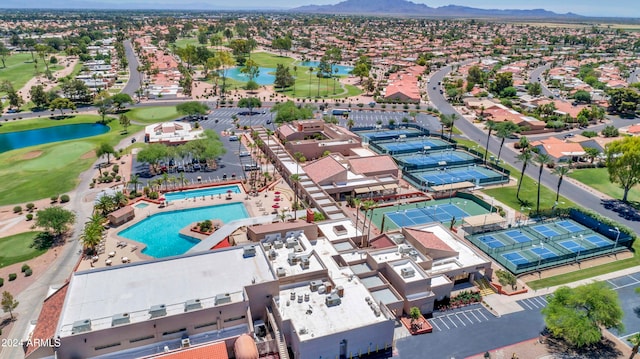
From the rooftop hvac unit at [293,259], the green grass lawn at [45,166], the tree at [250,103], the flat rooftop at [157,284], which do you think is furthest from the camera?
the tree at [250,103]

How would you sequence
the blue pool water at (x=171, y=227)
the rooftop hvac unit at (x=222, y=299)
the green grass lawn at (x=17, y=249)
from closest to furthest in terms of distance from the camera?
the rooftop hvac unit at (x=222, y=299), the green grass lawn at (x=17, y=249), the blue pool water at (x=171, y=227)

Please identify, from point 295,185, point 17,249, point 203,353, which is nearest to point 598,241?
point 295,185

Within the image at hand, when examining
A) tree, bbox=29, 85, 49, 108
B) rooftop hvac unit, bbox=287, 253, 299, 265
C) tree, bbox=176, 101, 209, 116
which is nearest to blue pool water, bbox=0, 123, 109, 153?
tree, bbox=176, 101, 209, 116

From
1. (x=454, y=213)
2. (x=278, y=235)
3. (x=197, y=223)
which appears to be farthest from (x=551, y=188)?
(x=197, y=223)

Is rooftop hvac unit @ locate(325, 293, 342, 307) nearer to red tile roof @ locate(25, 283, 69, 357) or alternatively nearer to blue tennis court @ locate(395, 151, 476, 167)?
red tile roof @ locate(25, 283, 69, 357)

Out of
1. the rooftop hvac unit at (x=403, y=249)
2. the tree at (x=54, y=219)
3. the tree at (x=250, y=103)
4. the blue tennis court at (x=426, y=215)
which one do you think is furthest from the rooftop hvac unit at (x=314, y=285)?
the tree at (x=250, y=103)

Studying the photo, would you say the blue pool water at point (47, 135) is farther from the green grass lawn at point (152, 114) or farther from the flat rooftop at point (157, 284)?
the flat rooftop at point (157, 284)
